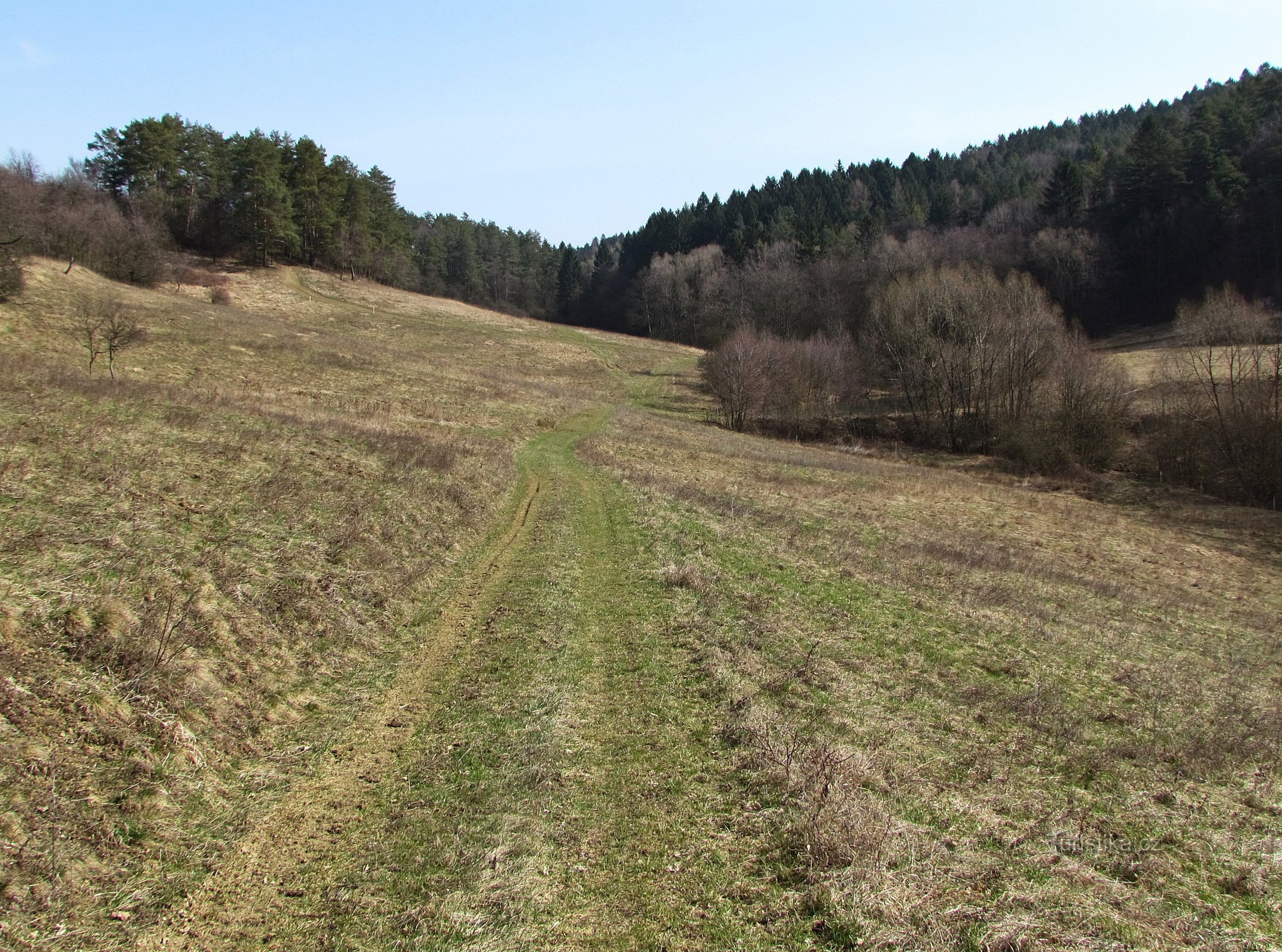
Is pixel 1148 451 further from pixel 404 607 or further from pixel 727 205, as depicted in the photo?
pixel 727 205

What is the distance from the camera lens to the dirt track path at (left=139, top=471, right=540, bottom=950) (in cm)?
553

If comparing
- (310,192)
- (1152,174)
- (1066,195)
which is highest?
(1066,195)

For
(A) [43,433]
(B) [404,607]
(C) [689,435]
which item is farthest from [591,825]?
(C) [689,435]

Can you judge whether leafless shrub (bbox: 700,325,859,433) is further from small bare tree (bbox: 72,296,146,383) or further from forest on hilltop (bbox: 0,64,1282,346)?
small bare tree (bbox: 72,296,146,383)

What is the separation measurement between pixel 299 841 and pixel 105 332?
2740 centimetres

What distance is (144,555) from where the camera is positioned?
33.0 ft

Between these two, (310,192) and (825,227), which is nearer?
(310,192)

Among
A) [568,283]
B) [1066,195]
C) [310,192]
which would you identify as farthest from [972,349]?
[568,283]

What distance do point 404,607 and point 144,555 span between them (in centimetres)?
396

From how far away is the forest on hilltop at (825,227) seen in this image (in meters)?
76.0

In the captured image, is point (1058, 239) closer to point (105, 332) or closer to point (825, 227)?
point (825, 227)

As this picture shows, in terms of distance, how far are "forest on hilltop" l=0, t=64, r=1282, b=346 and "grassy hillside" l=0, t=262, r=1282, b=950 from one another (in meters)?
49.8

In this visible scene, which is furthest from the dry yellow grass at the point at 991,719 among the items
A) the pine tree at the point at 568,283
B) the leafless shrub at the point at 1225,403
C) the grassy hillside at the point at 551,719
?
the pine tree at the point at 568,283

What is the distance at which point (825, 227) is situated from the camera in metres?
112
